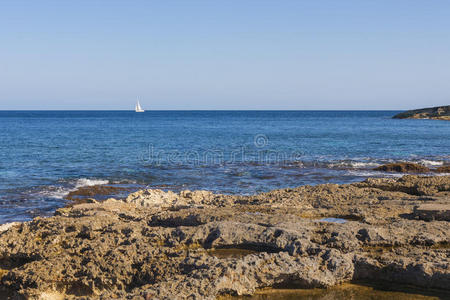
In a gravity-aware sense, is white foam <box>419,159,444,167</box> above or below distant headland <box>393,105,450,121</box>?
below

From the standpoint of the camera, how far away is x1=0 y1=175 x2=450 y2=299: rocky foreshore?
5824mm

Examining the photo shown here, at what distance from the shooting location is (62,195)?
15.9 metres

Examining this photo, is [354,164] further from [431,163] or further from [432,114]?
[432,114]

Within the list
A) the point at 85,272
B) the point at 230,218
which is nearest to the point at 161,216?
the point at 230,218

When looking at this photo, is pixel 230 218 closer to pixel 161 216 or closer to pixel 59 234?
pixel 161 216

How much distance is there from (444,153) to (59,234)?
96.0ft

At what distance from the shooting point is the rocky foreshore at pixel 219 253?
5824 mm

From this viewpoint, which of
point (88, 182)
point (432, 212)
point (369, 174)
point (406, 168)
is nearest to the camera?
point (432, 212)

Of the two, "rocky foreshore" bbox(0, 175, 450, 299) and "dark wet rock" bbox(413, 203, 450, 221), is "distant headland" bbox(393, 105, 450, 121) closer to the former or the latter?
"dark wet rock" bbox(413, 203, 450, 221)

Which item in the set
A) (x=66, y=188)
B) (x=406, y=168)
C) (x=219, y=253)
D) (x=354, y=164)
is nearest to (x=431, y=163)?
(x=406, y=168)

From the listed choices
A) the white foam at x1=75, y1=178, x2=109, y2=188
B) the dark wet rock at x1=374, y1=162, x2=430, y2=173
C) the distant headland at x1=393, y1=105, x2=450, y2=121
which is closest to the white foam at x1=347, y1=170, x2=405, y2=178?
the dark wet rock at x1=374, y1=162, x2=430, y2=173

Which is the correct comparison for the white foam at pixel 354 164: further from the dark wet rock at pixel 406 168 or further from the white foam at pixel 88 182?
the white foam at pixel 88 182

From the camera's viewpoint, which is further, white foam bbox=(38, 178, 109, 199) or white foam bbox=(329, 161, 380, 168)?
white foam bbox=(329, 161, 380, 168)

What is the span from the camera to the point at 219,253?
22.1ft
